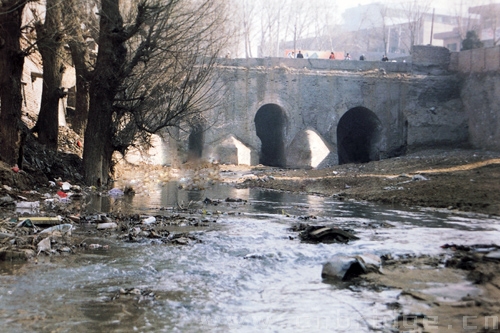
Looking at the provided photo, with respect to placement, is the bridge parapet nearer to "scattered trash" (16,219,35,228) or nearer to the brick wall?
the brick wall

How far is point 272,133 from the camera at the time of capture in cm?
3247

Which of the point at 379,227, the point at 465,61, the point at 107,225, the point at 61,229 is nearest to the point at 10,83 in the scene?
the point at 107,225

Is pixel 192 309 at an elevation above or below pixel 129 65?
below

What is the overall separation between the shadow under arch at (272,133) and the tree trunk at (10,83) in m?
19.0

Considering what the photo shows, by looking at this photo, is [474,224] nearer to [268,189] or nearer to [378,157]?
[268,189]

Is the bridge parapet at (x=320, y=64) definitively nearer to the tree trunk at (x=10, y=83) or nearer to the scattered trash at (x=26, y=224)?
the tree trunk at (x=10, y=83)

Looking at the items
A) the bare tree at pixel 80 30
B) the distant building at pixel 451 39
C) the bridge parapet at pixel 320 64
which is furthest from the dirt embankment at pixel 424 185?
the distant building at pixel 451 39

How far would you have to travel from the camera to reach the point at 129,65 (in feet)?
39.7

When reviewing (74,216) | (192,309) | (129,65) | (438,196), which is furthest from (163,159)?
(192,309)

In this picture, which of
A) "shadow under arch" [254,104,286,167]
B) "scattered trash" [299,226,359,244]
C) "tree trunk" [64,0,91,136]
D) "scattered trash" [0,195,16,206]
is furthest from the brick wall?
"scattered trash" [0,195,16,206]

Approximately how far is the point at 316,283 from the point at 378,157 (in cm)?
2452

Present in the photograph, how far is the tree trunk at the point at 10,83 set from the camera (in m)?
10.5

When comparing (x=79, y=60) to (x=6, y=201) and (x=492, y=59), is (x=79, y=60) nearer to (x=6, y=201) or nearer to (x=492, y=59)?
(x=6, y=201)

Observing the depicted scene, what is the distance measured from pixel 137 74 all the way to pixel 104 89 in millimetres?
1336
